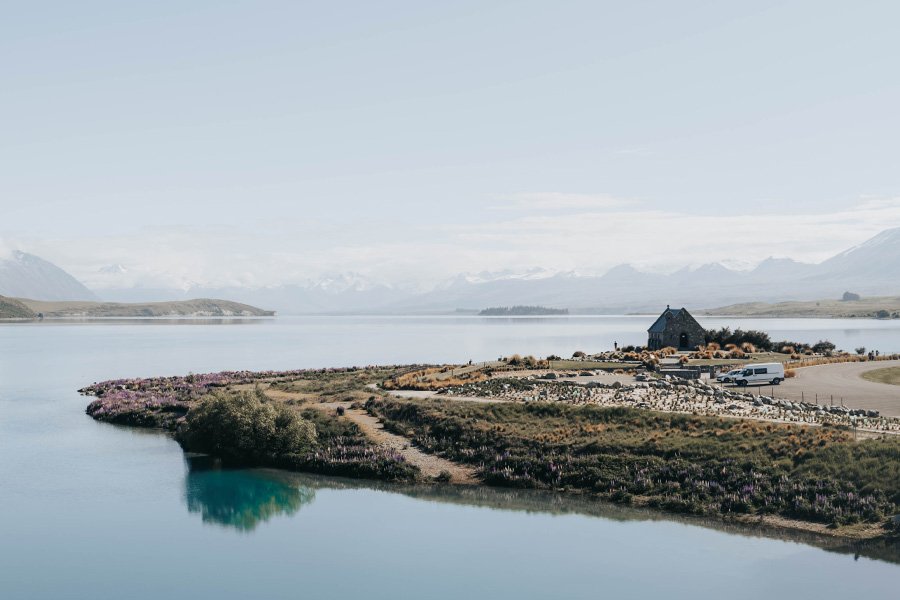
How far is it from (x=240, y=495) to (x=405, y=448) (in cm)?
1095

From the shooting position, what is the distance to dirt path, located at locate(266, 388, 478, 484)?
47594 mm

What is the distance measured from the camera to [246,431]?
52.3 m

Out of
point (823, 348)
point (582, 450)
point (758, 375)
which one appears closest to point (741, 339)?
point (823, 348)

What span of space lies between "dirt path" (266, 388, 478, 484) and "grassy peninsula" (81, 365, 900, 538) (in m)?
0.13

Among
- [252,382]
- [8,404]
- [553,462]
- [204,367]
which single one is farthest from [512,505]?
[204,367]

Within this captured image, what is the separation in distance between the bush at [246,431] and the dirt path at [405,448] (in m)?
4.50

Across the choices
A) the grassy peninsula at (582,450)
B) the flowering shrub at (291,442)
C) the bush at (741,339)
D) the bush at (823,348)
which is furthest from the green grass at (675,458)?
the bush at (823,348)

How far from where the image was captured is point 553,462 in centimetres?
4672

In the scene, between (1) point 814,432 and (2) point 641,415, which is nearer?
(1) point 814,432

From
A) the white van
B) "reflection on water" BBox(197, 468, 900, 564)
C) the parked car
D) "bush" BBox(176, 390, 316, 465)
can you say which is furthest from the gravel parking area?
A: "bush" BBox(176, 390, 316, 465)

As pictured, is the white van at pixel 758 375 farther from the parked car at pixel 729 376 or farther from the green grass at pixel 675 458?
the green grass at pixel 675 458

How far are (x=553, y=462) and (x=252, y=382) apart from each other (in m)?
47.6

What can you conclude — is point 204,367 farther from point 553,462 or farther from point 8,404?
point 553,462

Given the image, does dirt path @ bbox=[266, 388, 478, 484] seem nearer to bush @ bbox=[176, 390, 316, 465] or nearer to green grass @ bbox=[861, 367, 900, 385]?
bush @ bbox=[176, 390, 316, 465]
